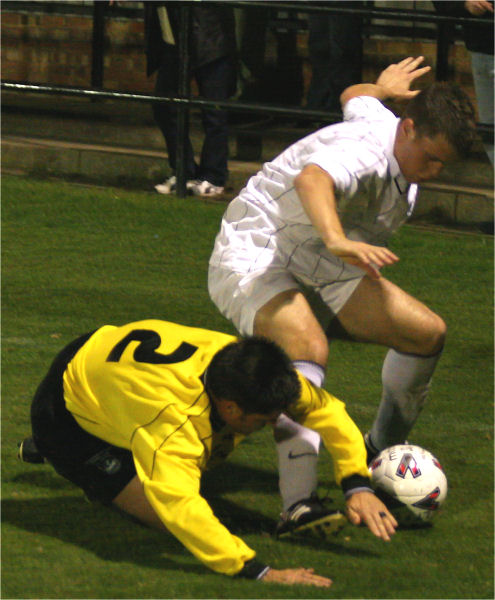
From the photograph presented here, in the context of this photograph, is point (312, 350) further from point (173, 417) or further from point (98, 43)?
point (98, 43)

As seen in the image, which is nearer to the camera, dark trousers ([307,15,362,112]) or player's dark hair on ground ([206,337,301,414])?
player's dark hair on ground ([206,337,301,414])

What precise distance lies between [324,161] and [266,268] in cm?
53

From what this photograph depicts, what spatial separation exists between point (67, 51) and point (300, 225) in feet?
30.3

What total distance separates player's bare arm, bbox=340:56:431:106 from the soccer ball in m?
1.36

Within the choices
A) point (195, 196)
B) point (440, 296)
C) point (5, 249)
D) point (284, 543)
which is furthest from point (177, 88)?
point (284, 543)

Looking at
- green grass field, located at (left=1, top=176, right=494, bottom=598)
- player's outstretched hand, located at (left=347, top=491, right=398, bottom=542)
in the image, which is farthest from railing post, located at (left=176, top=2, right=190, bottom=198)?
player's outstretched hand, located at (left=347, top=491, right=398, bottom=542)

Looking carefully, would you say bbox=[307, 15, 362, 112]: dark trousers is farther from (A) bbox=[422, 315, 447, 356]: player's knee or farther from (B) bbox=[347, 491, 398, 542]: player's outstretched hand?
(B) bbox=[347, 491, 398, 542]: player's outstretched hand

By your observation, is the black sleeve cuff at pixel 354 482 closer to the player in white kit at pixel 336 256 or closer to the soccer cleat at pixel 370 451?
the player in white kit at pixel 336 256

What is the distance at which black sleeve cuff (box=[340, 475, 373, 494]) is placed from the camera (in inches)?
157

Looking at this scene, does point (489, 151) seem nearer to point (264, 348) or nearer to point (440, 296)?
point (440, 296)

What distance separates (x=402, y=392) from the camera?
4.63 m

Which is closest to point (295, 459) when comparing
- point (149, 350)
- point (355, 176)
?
point (149, 350)

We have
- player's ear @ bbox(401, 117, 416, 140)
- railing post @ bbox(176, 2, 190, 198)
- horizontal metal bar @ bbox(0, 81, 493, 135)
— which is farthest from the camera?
railing post @ bbox(176, 2, 190, 198)

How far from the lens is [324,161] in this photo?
164 inches
